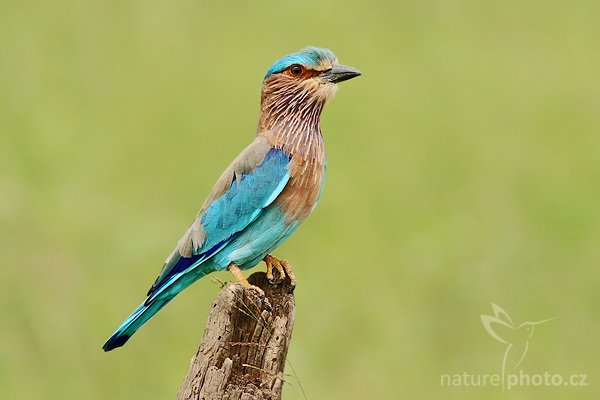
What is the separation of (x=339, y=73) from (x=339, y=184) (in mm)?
4845

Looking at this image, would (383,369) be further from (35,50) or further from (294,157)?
(35,50)

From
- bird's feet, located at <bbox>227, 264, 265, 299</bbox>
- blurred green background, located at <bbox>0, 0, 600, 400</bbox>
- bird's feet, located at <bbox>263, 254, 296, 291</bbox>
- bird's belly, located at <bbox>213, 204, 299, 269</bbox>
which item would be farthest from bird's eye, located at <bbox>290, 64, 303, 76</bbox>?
blurred green background, located at <bbox>0, 0, 600, 400</bbox>

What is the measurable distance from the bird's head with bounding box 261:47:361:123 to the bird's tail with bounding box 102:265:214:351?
962 mm

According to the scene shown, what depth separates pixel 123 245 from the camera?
10.7 m

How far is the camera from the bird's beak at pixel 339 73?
23.1 feet

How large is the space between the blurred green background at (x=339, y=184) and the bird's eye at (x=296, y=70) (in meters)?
2.34

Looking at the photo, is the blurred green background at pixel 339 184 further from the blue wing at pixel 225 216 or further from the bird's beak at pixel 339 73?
the bird's beak at pixel 339 73

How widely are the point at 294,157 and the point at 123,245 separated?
4056mm

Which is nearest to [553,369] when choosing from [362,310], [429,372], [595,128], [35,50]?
[429,372]

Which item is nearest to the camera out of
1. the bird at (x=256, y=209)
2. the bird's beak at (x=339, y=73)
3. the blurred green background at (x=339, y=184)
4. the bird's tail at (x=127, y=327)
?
the bird's tail at (x=127, y=327)

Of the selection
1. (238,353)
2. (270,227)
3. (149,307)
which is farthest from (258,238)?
(238,353)

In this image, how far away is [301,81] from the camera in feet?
23.5

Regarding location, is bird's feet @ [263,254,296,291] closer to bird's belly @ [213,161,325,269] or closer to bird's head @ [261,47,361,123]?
bird's belly @ [213,161,325,269]

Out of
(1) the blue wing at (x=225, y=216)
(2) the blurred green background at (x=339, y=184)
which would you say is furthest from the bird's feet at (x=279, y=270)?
(2) the blurred green background at (x=339, y=184)
